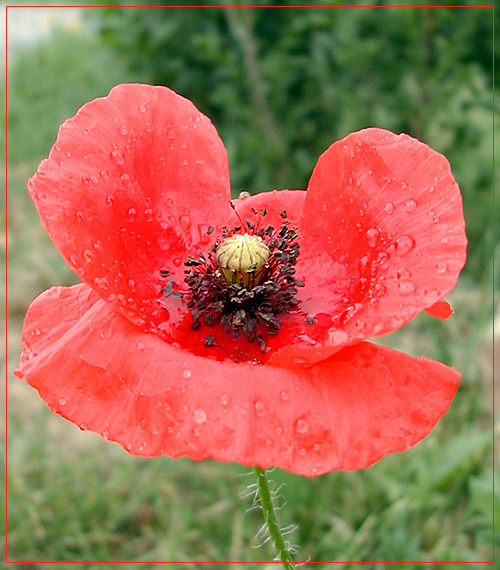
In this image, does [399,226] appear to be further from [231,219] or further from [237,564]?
[237,564]

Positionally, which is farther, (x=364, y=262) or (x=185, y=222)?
(x=185, y=222)

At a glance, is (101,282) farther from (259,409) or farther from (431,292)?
(431,292)

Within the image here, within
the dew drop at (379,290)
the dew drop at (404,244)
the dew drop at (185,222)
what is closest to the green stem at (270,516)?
the dew drop at (379,290)

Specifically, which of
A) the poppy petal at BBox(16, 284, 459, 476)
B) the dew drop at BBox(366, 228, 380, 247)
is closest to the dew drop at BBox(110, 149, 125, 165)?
the poppy petal at BBox(16, 284, 459, 476)

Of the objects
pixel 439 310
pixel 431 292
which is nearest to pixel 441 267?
pixel 431 292

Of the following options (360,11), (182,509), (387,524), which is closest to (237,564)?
(182,509)

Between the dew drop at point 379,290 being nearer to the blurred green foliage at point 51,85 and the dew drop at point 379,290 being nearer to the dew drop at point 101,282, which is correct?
the dew drop at point 101,282
